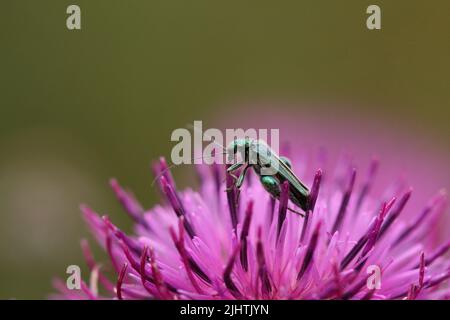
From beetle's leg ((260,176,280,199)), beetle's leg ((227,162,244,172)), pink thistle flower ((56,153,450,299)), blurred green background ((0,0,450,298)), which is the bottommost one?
pink thistle flower ((56,153,450,299))

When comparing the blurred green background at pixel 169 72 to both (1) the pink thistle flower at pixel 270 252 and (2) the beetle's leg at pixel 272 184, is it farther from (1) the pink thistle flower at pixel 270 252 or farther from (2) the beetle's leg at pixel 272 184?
(2) the beetle's leg at pixel 272 184

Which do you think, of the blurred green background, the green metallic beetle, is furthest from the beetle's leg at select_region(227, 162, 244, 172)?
the blurred green background

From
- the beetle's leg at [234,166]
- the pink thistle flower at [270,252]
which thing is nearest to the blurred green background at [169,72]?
the pink thistle flower at [270,252]

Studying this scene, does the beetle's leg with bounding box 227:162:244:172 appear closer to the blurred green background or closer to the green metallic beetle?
Answer: the green metallic beetle

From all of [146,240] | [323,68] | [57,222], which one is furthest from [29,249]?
[323,68]

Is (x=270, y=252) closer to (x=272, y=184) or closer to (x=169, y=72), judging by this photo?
(x=272, y=184)
